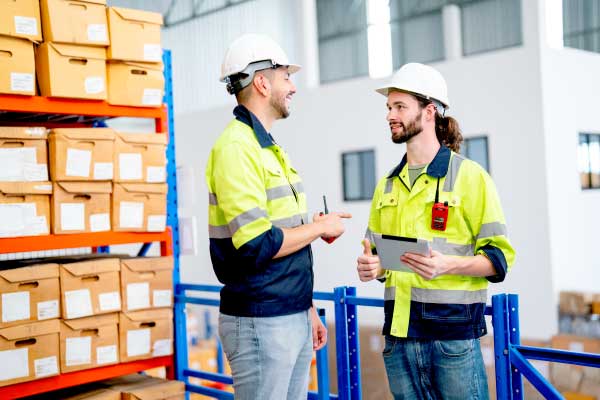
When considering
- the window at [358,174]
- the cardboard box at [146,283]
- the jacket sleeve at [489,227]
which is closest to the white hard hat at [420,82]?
the jacket sleeve at [489,227]

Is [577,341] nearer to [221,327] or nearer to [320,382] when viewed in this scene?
[320,382]

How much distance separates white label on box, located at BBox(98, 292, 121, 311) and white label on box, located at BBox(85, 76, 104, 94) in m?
1.21

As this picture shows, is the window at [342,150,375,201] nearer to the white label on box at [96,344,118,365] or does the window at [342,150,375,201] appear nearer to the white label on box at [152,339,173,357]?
the white label on box at [152,339,173,357]

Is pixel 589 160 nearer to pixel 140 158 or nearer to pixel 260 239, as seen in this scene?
pixel 140 158

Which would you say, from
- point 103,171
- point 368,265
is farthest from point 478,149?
point 368,265

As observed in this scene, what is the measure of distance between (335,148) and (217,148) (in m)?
8.84

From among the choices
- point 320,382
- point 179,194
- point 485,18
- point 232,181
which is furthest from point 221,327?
point 485,18

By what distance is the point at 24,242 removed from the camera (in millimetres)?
3619

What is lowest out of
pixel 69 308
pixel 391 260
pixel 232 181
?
pixel 69 308

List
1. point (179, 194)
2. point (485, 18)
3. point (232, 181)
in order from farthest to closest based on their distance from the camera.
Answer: point (485, 18)
point (179, 194)
point (232, 181)

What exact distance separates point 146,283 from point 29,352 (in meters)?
0.80

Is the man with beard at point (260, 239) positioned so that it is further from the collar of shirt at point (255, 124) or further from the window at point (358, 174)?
the window at point (358, 174)

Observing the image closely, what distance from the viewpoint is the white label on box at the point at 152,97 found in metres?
4.11

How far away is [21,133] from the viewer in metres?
3.64
